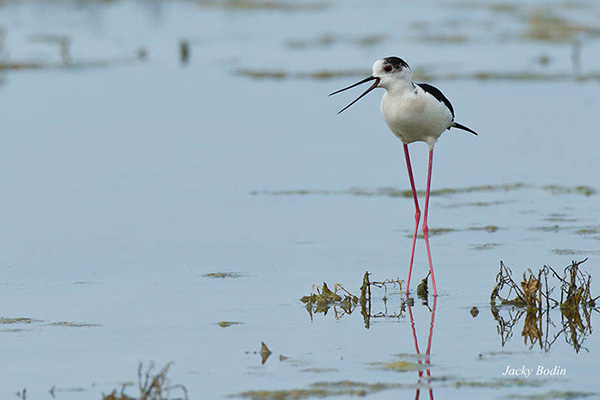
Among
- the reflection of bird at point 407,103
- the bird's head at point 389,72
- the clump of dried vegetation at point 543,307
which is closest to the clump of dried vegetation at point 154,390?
the clump of dried vegetation at point 543,307

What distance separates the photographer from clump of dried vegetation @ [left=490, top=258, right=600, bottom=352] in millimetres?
6133

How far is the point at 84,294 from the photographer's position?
7.01 m

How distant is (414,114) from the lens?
23.5ft

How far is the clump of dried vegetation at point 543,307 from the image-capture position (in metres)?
6.13

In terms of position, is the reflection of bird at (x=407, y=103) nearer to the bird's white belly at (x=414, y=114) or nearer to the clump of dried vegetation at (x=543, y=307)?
the bird's white belly at (x=414, y=114)

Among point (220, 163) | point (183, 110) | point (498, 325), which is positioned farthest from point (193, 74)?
point (498, 325)

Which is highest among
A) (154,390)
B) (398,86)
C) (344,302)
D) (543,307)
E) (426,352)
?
(398,86)

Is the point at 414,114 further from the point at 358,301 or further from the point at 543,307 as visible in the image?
the point at 543,307

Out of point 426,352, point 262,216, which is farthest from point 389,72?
point 262,216

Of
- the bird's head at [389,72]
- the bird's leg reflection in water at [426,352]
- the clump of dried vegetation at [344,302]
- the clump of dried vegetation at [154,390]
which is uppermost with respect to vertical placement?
the bird's head at [389,72]

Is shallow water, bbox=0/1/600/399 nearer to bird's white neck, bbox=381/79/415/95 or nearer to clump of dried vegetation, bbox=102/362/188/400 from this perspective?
clump of dried vegetation, bbox=102/362/188/400

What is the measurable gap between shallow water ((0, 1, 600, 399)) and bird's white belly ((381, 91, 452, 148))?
32.1 inches

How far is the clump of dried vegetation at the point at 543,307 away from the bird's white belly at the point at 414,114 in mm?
1038

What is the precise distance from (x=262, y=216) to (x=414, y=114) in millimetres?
2336
